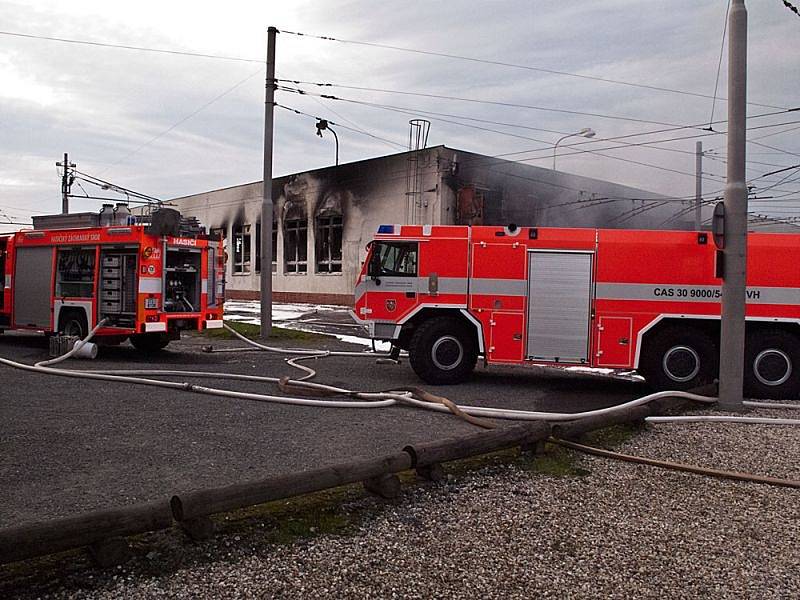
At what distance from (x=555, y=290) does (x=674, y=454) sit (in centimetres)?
445

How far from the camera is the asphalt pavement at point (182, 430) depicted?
5586 mm

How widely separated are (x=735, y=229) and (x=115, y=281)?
10.7m

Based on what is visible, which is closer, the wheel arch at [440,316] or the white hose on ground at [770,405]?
the white hose on ground at [770,405]

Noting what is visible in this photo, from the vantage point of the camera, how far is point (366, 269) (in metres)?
11.7

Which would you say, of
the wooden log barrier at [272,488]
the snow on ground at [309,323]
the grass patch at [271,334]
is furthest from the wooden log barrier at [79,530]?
the grass patch at [271,334]

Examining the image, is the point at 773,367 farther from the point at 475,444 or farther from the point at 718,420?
the point at 475,444

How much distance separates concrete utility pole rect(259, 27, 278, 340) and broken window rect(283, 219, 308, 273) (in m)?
19.2

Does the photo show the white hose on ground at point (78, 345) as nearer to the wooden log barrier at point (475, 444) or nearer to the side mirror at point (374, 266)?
the side mirror at point (374, 266)

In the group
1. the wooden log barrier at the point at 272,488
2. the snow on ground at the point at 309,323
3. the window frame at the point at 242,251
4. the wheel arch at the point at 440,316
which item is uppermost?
the window frame at the point at 242,251

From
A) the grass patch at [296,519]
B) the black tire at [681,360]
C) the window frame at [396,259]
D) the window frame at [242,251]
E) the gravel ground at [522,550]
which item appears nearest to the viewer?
the gravel ground at [522,550]

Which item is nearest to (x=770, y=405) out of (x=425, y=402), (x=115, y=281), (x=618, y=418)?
(x=618, y=418)

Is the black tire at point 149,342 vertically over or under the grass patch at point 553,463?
over

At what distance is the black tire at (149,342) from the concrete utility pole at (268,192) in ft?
9.64

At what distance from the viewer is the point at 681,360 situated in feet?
35.5
